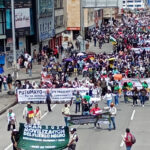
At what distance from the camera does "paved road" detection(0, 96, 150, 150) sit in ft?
76.3

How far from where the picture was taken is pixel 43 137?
68.4 ft

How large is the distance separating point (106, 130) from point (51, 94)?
8667 millimetres

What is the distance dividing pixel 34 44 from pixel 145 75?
19.3 metres

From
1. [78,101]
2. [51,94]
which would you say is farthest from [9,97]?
[78,101]

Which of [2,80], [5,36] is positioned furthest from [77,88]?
[5,36]

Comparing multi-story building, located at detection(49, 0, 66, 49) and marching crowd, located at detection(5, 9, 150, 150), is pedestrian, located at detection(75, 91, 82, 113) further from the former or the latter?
multi-story building, located at detection(49, 0, 66, 49)

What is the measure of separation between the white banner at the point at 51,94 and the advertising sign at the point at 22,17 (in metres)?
18.0

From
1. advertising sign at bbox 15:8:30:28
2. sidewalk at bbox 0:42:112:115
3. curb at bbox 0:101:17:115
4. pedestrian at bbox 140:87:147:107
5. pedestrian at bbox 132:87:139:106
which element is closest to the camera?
curb at bbox 0:101:17:115

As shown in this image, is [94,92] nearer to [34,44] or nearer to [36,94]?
[36,94]

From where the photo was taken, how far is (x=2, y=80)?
125 ft

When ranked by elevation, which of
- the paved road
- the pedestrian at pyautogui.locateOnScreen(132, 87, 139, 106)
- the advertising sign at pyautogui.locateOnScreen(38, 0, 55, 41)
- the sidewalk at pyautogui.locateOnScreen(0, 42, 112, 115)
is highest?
the advertising sign at pyautogui.locateOnScreen(38, 0, 55, 41)

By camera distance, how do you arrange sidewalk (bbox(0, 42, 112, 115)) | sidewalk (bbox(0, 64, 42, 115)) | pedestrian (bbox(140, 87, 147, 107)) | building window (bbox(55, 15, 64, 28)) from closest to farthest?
pedestrian (bbox(140, 87, 147, 107)), sidewalk (bbox(0, 64, 42, 115)), sidewalk (bbox(0, 42, 112, 115)), building window (bbox(55, 15, 64, 28))

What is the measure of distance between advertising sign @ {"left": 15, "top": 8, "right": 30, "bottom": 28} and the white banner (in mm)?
17956

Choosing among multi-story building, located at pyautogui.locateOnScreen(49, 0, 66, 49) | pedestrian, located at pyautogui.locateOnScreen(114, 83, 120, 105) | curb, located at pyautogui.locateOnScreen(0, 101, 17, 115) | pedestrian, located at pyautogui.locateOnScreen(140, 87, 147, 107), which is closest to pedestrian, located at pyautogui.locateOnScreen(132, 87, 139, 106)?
pedestrian, located at pyautogui.locateOnScreen(140, 87, 147, 107)
